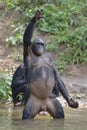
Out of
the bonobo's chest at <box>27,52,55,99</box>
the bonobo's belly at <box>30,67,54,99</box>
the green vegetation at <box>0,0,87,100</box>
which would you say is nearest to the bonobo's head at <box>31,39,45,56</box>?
the bonobo's chest at <box>27,52,55,99</box>

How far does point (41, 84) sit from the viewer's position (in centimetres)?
769

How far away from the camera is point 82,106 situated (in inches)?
404

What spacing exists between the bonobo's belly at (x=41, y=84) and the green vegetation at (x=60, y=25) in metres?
4.93

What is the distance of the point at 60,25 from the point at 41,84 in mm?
6632

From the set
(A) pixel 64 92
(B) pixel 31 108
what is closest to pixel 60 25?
(A) pixel 64 92

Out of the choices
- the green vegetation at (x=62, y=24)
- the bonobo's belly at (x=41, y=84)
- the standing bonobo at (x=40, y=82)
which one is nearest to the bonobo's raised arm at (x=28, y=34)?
the standing bonobo at (x=40, y=82)

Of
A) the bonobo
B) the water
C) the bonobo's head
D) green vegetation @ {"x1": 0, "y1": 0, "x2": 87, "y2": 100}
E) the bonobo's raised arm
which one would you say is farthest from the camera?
green vegetation @ {"x1": 0, "y1": 0, "x2": 87, "y2": 100}

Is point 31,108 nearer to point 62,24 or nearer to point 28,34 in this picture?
point 28,34

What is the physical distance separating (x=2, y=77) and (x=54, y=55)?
8.13 ft

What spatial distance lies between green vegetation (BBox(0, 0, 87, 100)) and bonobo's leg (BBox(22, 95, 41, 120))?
5.02 m

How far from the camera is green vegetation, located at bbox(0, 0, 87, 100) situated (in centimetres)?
1330

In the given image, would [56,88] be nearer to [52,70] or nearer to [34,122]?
[52,70]

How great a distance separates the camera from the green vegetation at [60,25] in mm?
13298

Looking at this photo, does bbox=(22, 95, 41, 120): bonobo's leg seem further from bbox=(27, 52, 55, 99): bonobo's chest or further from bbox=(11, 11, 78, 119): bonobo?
bbox=(27, 52, 55, 99): bonobo's chest
